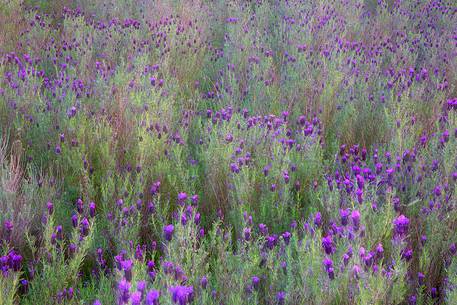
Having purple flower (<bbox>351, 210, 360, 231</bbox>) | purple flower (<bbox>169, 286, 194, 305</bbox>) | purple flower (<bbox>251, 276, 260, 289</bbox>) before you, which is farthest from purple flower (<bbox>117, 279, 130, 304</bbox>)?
purple flower (<bbox>351, 210, 360, 231</bbox>)

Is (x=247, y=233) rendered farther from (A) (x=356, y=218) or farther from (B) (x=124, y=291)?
(B) (x=124, y=291)

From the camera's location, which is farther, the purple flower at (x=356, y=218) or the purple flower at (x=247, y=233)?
the purple flower at (x=247, y=233)

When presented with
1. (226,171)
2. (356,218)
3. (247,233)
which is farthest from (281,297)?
(226,171)

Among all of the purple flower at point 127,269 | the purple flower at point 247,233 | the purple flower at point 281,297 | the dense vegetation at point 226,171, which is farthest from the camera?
the purple flower at point 247,233

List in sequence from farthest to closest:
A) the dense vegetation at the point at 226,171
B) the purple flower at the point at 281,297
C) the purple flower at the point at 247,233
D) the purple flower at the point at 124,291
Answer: the purple flower at the point at 247,233 → the dense vegetation at the point at 226,171 → the purple flower at the point at 281,297 → the purple flower at the point at 124,291

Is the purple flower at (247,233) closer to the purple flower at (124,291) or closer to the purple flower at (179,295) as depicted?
the purple flower at (179,295)

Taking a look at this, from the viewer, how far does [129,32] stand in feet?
18.1

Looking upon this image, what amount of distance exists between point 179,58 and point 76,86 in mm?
1386

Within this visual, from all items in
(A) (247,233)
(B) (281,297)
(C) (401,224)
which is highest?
(C) (401,224)

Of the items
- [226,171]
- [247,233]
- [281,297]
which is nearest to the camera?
[281,297]

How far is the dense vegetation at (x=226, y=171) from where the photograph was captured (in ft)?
6.95

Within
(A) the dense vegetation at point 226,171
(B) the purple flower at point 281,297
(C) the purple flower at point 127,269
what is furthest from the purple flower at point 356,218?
(C) the purple flower at point 127,269

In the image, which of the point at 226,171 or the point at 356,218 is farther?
the point at 226,171

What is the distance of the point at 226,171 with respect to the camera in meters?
3.06
